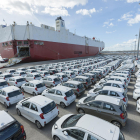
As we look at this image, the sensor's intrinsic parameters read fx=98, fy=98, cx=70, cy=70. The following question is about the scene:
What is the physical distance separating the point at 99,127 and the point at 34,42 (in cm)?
3114

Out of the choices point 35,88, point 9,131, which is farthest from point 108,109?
point 35,88

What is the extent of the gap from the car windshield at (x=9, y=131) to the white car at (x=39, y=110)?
137 cm

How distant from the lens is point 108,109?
18.5ft

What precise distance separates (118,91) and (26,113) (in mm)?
6678

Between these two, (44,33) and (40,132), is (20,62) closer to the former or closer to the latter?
(44,33)

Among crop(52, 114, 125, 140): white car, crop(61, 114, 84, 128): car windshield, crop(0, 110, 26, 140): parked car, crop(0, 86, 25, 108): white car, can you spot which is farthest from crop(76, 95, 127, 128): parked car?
crop(0, 86, 25, 108): white car

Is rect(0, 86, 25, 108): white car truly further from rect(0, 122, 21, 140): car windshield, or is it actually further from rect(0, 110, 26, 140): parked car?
rect(0, 122, 21, 140): car windshield

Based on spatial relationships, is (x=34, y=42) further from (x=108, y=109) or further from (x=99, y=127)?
(x=99, y=127)

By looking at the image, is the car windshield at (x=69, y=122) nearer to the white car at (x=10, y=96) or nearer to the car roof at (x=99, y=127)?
the car roof at (x=99, y=127)

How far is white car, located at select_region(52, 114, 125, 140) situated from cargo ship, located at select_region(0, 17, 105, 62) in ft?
95.4

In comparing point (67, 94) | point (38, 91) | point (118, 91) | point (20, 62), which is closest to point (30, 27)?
point (20, 62)

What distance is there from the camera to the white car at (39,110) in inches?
216

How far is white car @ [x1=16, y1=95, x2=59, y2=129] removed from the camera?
5.49 m

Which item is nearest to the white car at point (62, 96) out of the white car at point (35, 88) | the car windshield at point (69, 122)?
the white car at point (35, 88)
